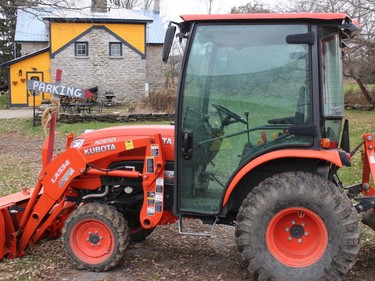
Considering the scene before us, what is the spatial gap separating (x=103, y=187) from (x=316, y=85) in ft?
7.16

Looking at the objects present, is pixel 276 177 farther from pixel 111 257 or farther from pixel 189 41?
pixel 111 257

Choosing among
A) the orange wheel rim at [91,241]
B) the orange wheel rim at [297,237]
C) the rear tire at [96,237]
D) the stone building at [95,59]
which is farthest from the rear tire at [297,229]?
the stone building at [95,59]

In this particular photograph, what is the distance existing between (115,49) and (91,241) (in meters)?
26.6

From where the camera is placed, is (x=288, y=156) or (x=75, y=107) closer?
(x=288, y=156)

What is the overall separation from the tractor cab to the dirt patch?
0.64 m

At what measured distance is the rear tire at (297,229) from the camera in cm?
377

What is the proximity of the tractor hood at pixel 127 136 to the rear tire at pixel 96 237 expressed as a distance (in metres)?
0.59

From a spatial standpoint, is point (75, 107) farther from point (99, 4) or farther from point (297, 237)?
point (297, 237)

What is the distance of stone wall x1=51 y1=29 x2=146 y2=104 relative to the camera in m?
29.5

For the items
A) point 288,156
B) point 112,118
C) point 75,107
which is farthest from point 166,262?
point 75,107

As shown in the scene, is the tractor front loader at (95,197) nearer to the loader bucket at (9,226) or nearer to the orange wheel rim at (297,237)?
the loader bucket at (9,226)

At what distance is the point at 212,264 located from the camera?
15.5ft

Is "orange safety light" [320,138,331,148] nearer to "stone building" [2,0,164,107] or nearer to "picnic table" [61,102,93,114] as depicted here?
"picnic table" [61,102,93,114]

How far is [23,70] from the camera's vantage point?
1164 inches
